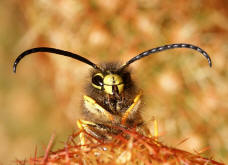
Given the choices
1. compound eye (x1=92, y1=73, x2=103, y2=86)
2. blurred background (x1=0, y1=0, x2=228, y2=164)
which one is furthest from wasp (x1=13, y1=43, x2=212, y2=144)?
blurred background (x1=0, y1=0, x2=228, y2=164)

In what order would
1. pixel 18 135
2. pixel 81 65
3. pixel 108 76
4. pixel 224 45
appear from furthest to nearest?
pixel 18 135 → pixel 81 65 → pixel 224 45 → pixel 108 76

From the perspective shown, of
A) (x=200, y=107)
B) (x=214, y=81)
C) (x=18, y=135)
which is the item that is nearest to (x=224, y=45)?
(x=214, y=81)

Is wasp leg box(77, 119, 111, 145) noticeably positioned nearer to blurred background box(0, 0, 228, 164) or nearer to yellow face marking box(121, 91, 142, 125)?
yellow face marking box(121, 91, 142, 125)

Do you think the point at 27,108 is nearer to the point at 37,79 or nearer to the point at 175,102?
the point at 37,79

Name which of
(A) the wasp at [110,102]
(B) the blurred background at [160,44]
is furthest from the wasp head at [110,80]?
(B) the blurred background at [160,44]

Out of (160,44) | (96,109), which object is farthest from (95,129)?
(160,44)

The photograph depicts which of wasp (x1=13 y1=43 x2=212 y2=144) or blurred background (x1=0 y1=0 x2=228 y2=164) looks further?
blurred background (x1=0 y1=0 x2=228 y2=164)

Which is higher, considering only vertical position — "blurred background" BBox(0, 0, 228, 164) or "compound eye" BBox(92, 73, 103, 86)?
"blurred background" BBox(0, 0, 228, 164)
